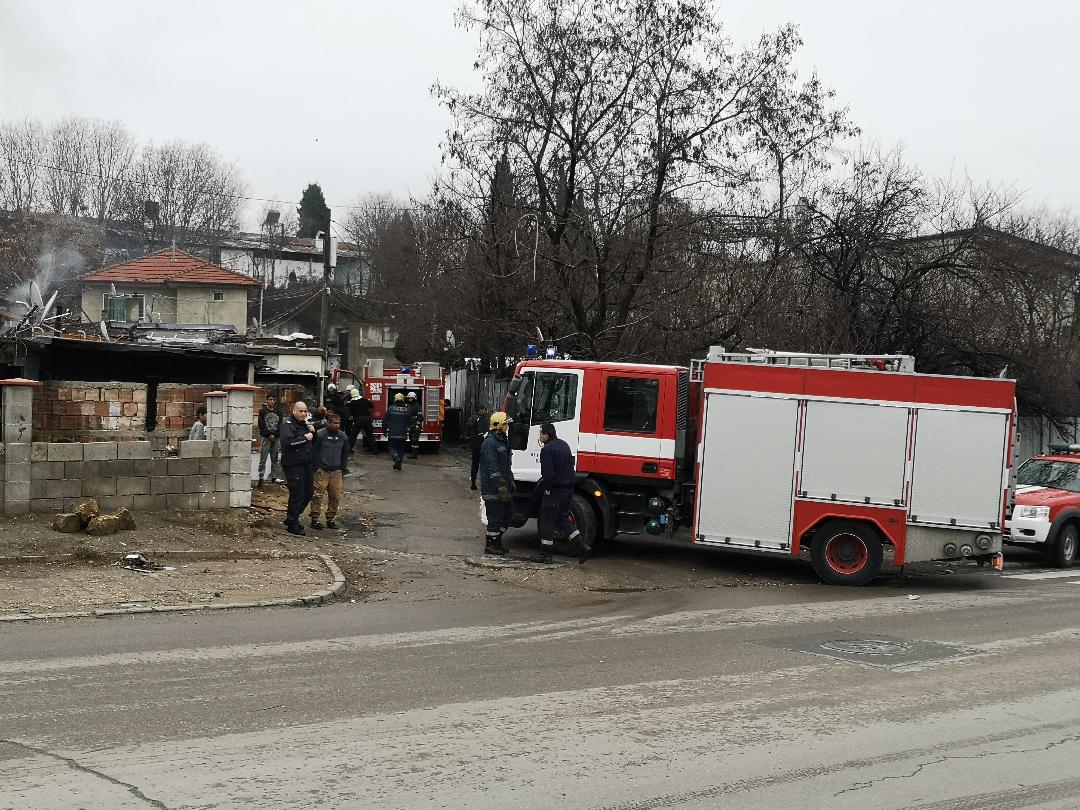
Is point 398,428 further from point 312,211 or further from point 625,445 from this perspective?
point 312,211

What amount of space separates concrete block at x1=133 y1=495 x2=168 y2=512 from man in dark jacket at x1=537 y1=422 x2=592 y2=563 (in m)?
5.14

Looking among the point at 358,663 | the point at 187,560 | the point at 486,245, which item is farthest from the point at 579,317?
the point at 358,663

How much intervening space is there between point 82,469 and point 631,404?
738cm

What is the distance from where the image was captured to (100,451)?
1412 centimetres

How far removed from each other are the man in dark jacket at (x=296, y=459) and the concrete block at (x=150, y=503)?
176 centimetres

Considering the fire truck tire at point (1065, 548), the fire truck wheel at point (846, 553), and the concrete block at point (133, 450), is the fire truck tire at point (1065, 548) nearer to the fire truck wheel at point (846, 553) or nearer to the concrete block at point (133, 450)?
the fire truck wheel at point (846, 553)

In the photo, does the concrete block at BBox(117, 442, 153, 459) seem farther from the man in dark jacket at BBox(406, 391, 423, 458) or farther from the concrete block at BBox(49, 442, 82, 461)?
the man in dark jacket at BBox(406, 391, 423, 458)

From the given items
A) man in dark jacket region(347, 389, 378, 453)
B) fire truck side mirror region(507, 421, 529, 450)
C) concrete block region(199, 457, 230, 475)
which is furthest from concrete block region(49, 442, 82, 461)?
man in dark jacket region(347, 389, 378, 453)

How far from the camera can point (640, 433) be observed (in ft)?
50.8

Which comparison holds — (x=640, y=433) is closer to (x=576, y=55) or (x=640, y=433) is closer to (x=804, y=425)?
(x=804, y=425)

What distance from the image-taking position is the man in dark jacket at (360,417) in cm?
2925

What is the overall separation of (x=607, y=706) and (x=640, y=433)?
26.7ft

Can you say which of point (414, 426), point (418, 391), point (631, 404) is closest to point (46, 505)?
point (631, 404)

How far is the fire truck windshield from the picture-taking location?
62.6 feet
